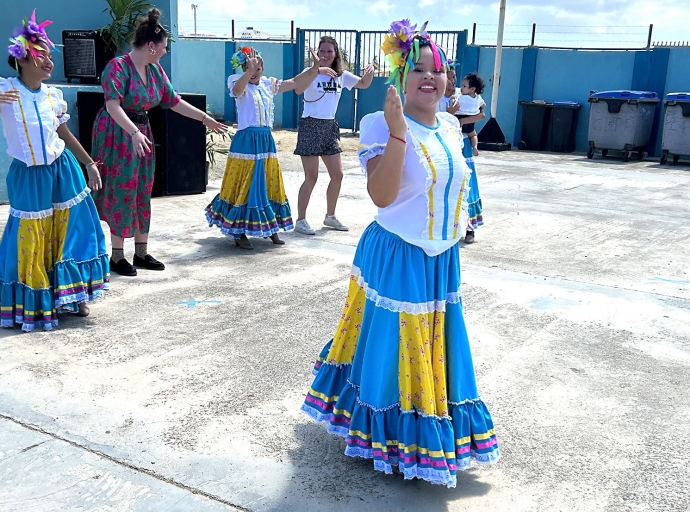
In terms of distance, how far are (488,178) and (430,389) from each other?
908 centimetres

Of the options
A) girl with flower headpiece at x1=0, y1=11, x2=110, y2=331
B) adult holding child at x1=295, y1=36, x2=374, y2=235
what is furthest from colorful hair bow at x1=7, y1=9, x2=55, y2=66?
adult holding child at x1=295, y1=36, x2=374, y2=235

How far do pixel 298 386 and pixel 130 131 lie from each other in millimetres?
2416

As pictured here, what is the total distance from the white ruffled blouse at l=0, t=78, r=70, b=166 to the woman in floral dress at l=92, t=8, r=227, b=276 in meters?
0.75

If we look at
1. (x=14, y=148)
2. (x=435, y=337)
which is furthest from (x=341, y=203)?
(x=435, y=337)

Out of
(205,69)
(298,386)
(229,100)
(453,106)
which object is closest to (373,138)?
(298,386)

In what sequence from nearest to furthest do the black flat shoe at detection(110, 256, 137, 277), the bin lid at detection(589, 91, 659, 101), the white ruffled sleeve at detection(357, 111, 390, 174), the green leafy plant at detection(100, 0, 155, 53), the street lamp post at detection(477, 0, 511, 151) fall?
1. the white ruffled sleeve at detection(357, 111, 390, 174)
2. the black flat shoe at detection(110, 256, 137, 277)
3. the green leafy plant at detection(100, 0, 155, 53)
4. the bin lid at detection(589, 91, 659, 101)
5. the street lamp post at detection(477, 0, 511, 151)

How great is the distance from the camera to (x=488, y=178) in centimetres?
1152

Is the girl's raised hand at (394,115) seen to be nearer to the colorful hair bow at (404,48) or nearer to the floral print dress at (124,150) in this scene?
the colorful hair bow at (404,48)

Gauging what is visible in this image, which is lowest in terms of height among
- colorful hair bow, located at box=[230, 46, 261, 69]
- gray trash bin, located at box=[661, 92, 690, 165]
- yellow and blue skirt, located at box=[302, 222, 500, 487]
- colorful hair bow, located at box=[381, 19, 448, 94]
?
yellow and blue skirt, located at box=[302, 222, 500, 487]

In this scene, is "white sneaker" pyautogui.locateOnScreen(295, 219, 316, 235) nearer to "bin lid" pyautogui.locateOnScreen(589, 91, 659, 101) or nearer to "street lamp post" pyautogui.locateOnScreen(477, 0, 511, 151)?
"street lamp post" pyautogui.locateOnScreen(477, 0, 511, 151)

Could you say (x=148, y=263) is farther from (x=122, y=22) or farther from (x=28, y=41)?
(x=122, y=22)

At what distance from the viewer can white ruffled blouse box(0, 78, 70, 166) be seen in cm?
434

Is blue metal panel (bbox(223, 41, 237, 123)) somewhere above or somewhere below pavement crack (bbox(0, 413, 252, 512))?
above

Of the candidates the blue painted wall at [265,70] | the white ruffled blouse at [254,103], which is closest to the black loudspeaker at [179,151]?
the white ruffled blouse at [254,103]
